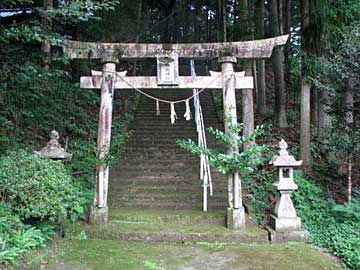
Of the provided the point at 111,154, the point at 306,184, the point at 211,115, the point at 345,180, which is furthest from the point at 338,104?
the point at 211,115

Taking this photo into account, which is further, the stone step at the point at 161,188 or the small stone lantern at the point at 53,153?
the stone step at the point at 161,188

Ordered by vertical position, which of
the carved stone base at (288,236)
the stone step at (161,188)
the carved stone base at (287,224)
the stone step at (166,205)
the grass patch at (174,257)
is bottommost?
the grass patch at (174,257)

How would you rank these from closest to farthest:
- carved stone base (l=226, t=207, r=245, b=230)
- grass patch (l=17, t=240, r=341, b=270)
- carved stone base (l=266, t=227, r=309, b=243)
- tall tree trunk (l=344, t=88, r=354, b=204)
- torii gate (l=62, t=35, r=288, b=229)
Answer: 1. grass patch (l=17, t=240, r=341, b=270)
2. carved stone base (l=266, t=227, r=309, b=243)
3. carved stone base (l=226, t=207, r=245, b=230)
4. torii gate (l=62, t=35, r=288, b=229)
5. tall tree trunk (l=344, t=88, r=354, b=204)

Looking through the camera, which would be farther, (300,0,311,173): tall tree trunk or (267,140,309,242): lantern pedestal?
(300,0,311,173): tall tree trunk

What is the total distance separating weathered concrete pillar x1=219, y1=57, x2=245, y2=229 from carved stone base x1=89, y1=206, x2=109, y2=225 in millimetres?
1927

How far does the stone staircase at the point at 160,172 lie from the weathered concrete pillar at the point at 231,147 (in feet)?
2.98

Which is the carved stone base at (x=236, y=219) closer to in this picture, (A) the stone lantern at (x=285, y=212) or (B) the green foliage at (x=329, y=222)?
(A) the stone lantern at (x=285, y=212)

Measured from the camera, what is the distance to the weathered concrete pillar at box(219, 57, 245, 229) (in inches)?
240

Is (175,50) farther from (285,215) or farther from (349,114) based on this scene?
(349,114)

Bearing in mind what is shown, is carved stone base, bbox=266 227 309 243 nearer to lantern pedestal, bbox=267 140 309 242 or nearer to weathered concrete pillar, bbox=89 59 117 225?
lantern pedestal, bbox=267 140 309 242

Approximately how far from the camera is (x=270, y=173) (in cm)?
803

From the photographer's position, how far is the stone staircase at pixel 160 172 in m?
7.21

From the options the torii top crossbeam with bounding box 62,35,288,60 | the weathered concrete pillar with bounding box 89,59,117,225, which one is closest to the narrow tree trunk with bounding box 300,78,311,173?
the torii top crossbeam with bounding box 62,35,288,60

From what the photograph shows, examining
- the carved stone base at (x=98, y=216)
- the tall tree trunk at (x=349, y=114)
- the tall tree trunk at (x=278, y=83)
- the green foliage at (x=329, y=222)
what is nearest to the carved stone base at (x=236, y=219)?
the green foliage at (x=329, y=222)
